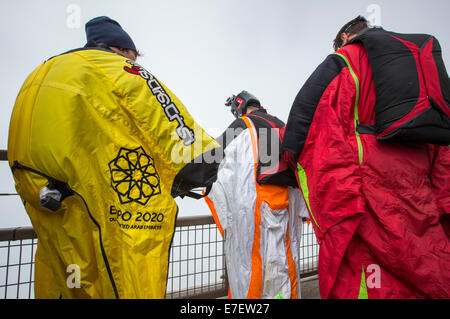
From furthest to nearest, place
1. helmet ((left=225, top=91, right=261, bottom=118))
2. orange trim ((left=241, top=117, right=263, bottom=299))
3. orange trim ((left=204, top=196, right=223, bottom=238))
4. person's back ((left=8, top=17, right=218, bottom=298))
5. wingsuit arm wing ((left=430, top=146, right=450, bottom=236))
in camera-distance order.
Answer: helmet ((left=225, top=91, right=261, bottom=118))
orange trim ((left=204, top=196, right=223, bottom=238))
orange trim ((left=241, top=117, right=263, bottom=299))
wingsuit arm wing ((left=430, top=146, right=450, bottom=236))
person's back ((left=8, top=17, right=218, bottom=298))

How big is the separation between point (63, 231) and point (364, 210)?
1.08 metres

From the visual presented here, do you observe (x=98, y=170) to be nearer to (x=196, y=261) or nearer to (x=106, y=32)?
(x=106, y=32)

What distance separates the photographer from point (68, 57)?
854mm

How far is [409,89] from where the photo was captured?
0.92m

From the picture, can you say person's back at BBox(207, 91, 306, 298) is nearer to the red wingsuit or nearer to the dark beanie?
the red wingsuit

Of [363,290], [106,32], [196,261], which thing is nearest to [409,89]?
[363,290]

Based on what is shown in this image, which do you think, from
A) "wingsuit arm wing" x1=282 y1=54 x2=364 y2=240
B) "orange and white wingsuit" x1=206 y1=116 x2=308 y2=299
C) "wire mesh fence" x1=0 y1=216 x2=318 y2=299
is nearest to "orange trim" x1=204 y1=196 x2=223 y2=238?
"orange and white wingsuit" x1=206 y1=116 x2=308 y2=299

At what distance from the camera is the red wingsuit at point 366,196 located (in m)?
0.89

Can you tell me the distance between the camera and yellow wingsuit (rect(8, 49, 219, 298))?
75 centimetres

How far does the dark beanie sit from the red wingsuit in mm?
940

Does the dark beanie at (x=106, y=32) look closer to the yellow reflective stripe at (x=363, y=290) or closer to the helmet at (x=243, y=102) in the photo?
the helmet at (x=243, y=102)

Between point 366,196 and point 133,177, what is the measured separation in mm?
900

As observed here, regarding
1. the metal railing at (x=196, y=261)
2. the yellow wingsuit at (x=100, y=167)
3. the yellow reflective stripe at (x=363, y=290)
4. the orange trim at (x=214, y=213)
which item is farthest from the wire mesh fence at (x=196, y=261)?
the yellow reflective stripe at (x=363, y=290)
